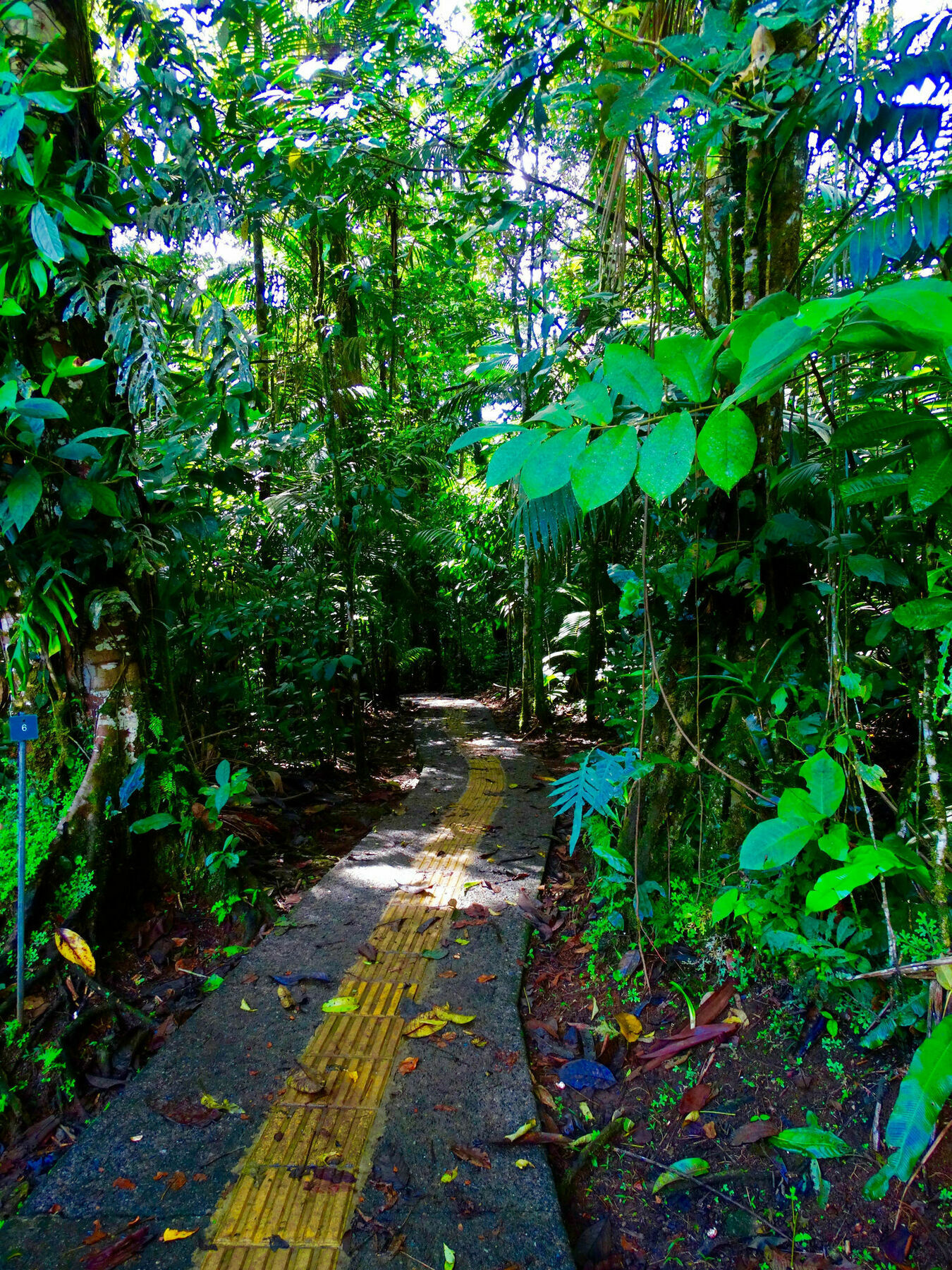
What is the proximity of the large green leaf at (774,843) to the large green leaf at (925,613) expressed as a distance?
1.86 feet

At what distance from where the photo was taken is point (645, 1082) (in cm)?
218

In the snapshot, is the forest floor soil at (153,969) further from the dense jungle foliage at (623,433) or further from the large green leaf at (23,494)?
the large green leaf at (23,494)

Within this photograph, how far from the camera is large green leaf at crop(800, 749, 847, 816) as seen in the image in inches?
55.4

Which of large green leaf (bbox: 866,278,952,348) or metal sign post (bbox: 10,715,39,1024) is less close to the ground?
large green leaf (bbox: 866,278,952,348)

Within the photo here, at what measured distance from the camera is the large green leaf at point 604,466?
0.87m

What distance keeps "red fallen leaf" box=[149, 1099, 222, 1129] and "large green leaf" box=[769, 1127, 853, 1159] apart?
157cm

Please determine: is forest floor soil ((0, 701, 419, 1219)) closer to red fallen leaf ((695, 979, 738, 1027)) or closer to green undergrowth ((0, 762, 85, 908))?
green undergrowth ((0, 762, 85, 908))

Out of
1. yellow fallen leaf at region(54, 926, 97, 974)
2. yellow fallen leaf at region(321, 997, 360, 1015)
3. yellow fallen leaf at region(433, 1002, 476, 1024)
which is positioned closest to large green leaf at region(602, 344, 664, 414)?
yellow fallen leaf at region(433, 1002, 476, 1024)

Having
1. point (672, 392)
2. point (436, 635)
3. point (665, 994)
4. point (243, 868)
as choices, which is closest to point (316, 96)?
point (672, 392)

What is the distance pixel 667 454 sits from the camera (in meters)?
0.87

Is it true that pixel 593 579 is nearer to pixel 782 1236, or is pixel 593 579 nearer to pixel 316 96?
pixel 316 96

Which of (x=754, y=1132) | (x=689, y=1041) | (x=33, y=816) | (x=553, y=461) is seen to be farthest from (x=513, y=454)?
(x=33, y=816)

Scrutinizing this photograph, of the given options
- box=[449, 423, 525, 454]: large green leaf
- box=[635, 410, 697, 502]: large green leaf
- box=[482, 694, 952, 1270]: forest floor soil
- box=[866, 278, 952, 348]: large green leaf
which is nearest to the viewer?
box=[866, 278, 952, 348]: large green leaf

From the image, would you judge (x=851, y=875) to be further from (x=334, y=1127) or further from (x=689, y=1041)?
(x=334, y=1127)
